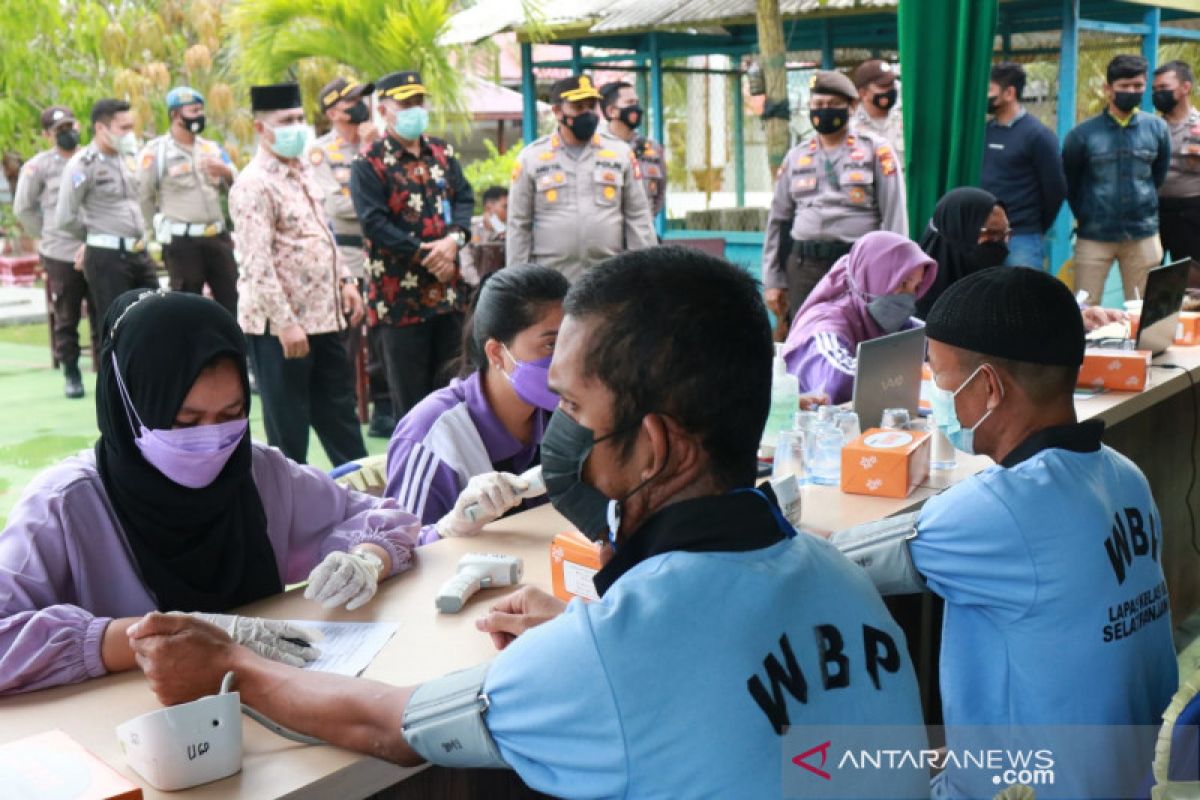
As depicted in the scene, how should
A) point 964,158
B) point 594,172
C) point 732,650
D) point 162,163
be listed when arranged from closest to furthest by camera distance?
1. point 732,650
2. point 964,158
3. point 594,172
4. point 162,163

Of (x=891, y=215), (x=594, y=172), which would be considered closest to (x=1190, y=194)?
(x=891, y=215)

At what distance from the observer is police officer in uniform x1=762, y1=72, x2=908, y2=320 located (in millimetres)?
6152

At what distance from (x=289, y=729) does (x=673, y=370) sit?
740 mm

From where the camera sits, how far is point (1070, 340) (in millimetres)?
2074

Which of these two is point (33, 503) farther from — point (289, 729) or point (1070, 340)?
point (1070, 340)

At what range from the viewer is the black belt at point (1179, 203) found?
25.8ft

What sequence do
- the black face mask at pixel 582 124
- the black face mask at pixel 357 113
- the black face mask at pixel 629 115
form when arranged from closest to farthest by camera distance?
the black face mask at pixel 582 124 < the black face mask at pixel 357 113 < the black face mask at pixel 629 115

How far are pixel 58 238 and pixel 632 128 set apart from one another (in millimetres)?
3837

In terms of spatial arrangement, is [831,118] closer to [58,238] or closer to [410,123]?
[410,123]

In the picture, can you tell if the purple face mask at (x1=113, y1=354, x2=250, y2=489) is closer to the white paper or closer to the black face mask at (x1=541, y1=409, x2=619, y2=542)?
the white paper

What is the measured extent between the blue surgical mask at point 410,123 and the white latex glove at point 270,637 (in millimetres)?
4007

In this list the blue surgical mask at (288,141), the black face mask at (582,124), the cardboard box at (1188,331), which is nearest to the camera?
the cardboard box at (1188,331)

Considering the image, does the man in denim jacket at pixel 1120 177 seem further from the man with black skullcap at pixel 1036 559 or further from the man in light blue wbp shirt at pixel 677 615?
the man in light blue wbp shirt at pixel 677 615

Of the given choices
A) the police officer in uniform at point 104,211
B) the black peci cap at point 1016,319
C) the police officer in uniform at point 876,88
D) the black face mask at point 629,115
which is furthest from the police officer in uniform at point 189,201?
the black peci cap at point 1016,319
